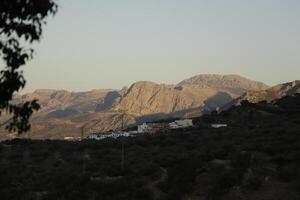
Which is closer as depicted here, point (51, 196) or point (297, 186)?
point (297, 186)

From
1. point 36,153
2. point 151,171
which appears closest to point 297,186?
point 151,171

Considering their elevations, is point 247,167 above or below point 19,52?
below

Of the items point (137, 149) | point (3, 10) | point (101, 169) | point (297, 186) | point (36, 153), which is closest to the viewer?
point (3, 10)

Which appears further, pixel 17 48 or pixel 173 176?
pixel 173 176

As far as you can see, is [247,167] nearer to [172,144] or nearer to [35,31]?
[35,31]

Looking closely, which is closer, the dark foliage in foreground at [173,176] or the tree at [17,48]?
the tree at [17,48]

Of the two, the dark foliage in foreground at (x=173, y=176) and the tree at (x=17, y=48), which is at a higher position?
the tree at (x=17, y=48)

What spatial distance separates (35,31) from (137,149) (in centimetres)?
3681

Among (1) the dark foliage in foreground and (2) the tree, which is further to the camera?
(1) the dark foliage in foreground

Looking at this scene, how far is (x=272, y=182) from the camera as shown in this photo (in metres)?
27.8

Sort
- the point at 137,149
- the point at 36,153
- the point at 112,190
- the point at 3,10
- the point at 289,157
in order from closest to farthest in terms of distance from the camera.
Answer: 1. the point at 3,10
2. the point at 112,190
3. the point at 289,157
4. the point at 137,149
5. the point at 36,153

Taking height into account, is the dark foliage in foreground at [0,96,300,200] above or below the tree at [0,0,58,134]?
below

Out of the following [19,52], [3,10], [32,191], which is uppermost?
[3,10]

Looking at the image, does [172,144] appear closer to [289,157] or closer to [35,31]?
[289,157]
